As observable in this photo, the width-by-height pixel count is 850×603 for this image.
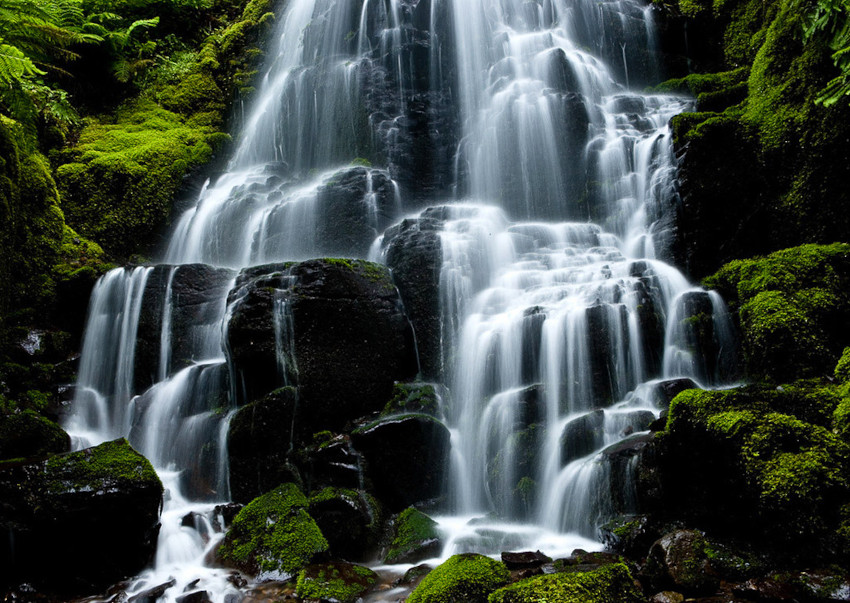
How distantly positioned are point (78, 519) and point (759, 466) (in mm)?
6654

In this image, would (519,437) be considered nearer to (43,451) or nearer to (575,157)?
(43,451)

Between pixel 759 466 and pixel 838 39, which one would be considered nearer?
pixel 759 466

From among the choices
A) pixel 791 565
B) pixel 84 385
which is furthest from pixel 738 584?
pixel 84 385

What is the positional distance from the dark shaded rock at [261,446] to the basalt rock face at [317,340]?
0.32m

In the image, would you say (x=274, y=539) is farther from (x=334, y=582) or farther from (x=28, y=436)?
(x=28, y=436)

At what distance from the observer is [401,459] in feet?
25.0

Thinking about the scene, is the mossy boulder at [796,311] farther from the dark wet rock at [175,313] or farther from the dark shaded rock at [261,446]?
the dark wet rock at [175,313]

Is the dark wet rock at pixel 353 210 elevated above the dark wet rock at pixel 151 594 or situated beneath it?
elevated above

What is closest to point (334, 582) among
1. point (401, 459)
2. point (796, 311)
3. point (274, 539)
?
point (274, 539)

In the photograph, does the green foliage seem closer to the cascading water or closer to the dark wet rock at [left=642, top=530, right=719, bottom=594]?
the cascading water

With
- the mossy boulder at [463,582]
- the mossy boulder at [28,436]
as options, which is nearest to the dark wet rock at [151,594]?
the mossy boulder at [463,582]

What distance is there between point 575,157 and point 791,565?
11.1 meters

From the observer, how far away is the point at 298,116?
16375mm

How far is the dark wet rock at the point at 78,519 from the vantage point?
5.32m
